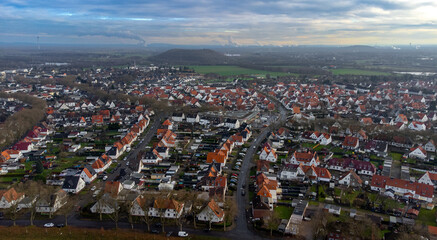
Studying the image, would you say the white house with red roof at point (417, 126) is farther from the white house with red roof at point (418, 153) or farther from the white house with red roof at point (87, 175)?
the white house with red roof at point (87, 175)

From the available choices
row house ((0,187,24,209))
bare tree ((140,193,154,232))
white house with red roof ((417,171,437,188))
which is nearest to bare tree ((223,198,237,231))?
bare tree ((140,193,154,232))

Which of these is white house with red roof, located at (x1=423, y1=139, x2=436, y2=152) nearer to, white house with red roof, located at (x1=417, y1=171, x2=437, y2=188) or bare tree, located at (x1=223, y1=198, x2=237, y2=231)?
white house with red roof, located at (x1=417, y1=171, x2=437, y2=188)

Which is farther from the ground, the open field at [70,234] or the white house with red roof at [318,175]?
the white house with red roof at [318,175]

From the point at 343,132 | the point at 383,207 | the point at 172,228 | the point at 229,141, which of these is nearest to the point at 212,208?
the point at 172,228

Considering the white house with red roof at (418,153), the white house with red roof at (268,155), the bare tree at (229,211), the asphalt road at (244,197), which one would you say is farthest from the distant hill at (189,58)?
the bare tree at (229,211)

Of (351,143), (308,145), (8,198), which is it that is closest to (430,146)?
(351,143)

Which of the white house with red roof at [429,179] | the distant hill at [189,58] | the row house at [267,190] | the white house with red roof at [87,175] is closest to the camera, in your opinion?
the row house at [267,190]

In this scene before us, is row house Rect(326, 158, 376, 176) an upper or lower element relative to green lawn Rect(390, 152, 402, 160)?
upper
